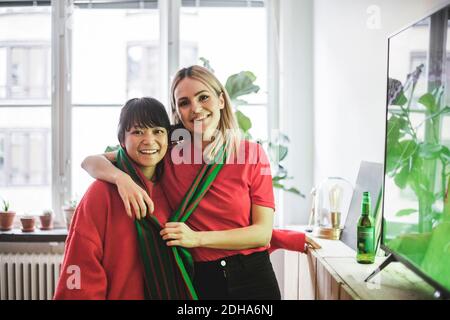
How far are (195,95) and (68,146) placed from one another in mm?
1570

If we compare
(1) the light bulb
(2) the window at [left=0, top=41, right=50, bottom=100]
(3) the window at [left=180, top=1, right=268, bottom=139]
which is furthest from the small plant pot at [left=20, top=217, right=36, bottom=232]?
Result: (1) the light bulb

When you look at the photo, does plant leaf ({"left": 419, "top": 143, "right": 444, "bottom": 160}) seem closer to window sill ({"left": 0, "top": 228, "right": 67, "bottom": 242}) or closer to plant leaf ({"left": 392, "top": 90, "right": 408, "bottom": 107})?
plant leaf ({"left": 392, "top": 90, "right": 408, "bottom": 107})

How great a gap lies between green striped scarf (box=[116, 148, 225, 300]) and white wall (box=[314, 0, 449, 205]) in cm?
73

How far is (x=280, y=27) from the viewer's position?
8.91 ft

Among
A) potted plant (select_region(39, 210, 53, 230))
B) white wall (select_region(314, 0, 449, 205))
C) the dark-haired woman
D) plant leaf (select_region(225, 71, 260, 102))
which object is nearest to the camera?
the dark-haired woman

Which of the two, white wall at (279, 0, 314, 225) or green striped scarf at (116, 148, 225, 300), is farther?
white wall at (279, 0, 314, 225)

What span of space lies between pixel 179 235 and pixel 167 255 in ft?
0.23

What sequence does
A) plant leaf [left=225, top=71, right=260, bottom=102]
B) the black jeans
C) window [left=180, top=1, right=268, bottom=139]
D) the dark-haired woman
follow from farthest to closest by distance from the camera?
window [left=180, top=1, right=268, bottom=139]
plant leaf [left=225, top=71, right=260, bottom=102]
the black jeans
the dark-haired woman

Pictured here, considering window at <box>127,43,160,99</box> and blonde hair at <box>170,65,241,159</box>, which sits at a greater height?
window at <box>127,43,160,99</box>

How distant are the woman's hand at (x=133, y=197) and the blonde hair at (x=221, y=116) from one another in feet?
0.80

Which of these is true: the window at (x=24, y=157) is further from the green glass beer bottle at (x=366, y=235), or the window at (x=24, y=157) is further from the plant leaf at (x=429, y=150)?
the plant leaf at (x=429, y=150)

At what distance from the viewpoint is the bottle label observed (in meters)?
1.40
